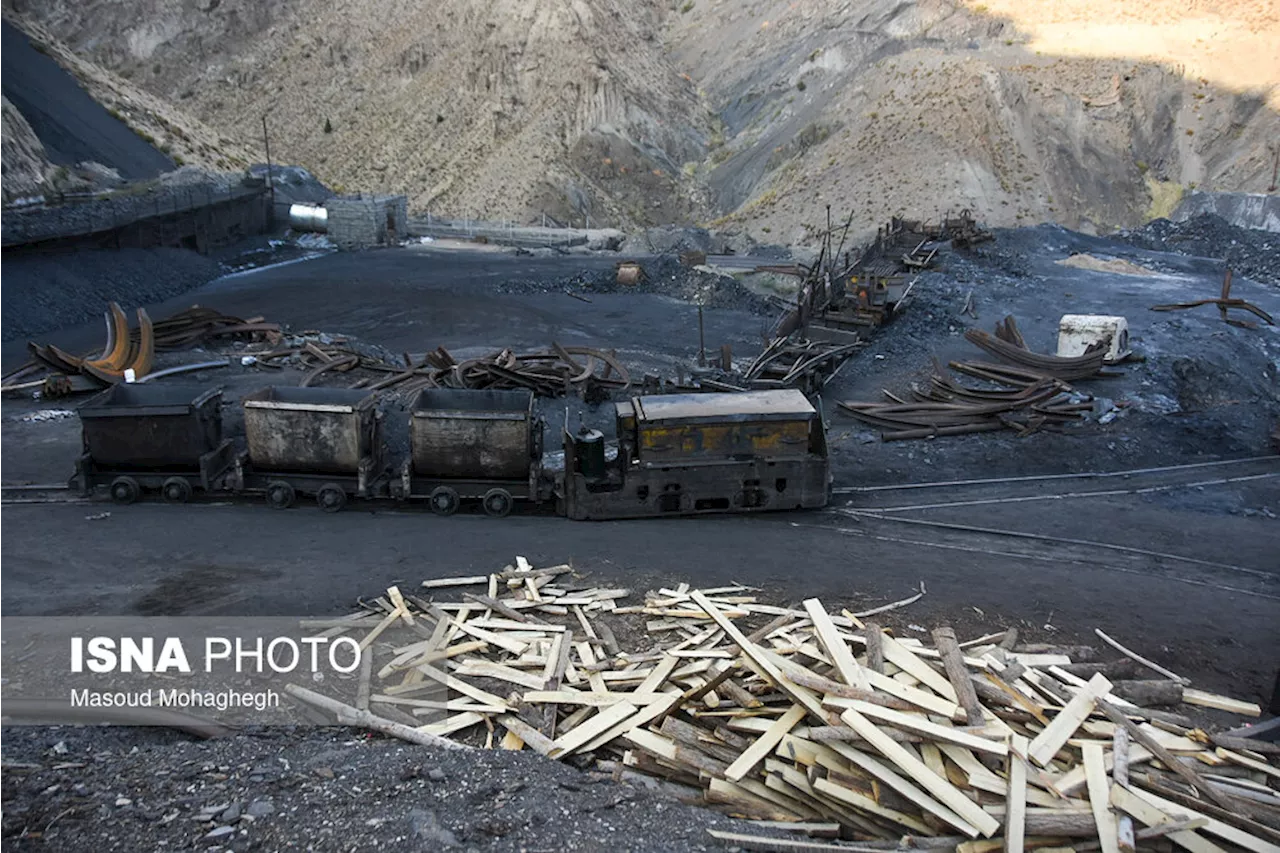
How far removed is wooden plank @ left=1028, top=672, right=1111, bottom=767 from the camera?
20.2 ft

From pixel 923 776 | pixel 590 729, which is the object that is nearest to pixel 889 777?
pixel 923 776

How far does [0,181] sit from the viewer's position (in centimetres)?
3092

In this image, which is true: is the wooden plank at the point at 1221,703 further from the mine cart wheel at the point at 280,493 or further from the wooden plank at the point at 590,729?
the mine cart wheel at the point at 280,493

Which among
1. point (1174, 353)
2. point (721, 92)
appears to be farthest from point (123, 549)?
point (721, 92)

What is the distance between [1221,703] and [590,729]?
5.20 meters

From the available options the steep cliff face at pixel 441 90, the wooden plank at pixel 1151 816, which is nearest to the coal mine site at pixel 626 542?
the wooden plank at pixel 1151 816

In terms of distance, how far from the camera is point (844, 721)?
629 cm

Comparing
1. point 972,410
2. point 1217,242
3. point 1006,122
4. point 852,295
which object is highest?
point 1006,122

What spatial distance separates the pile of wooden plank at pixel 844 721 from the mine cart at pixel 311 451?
4160 mm

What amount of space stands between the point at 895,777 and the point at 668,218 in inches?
1906

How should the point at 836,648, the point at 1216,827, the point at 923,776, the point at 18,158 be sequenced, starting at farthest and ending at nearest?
the point at 18,158 → the point at 836,648 → the point at 923,776 → the point at 1216,827

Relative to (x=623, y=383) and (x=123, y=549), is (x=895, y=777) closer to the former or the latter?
(x=123, y=549)

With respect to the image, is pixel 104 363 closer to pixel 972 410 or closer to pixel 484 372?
pixel 484 372

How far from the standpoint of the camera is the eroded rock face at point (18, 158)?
103 feet
